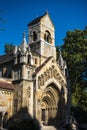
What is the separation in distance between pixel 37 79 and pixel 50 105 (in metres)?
6.12

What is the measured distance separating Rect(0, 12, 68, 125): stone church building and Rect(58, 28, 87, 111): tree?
13.4 feet

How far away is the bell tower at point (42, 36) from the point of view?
38866 millimetres

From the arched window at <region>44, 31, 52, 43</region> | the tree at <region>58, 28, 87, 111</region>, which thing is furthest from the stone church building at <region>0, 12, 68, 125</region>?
the tree at <region>58, 28, 87, 111</region>

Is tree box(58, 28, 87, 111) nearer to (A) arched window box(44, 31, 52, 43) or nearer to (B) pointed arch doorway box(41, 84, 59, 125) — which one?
(A) arched window box(44, 31, 52, 43)

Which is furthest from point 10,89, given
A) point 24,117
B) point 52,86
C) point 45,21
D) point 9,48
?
point 9,48

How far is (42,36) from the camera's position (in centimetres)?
3925

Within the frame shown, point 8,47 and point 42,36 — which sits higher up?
point 8,47

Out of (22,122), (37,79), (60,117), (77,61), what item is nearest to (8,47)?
(77,61)

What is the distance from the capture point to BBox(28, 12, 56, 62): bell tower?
1530 inches

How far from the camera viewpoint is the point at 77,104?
43750 mm

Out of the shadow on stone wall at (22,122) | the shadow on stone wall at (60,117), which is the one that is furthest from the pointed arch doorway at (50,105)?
the shadow on stone wall at (22,122)

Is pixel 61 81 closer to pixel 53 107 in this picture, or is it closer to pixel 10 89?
pixel 53 107

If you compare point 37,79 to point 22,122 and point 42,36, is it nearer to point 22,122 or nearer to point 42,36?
point 22,122

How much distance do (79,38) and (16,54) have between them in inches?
630
